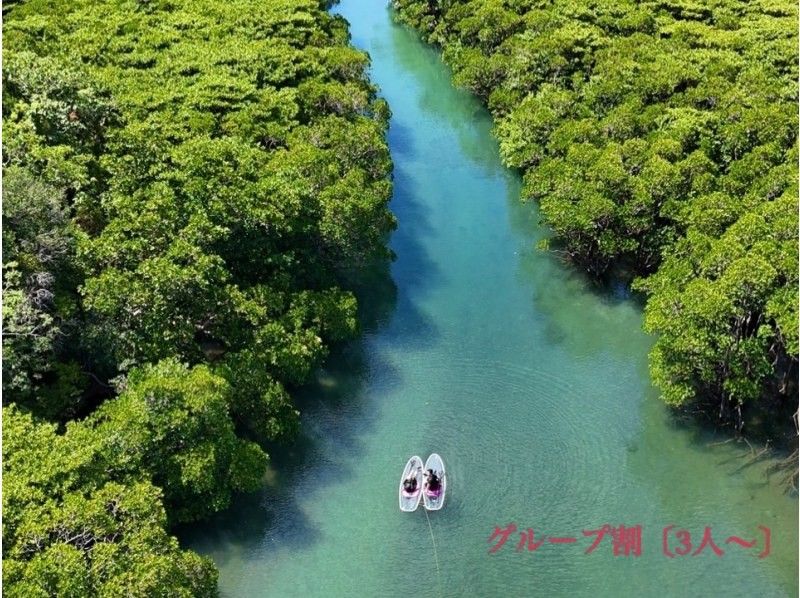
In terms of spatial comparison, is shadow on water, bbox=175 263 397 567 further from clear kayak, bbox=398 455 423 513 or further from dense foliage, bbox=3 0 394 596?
clear kayak, bbox=398 455 423 513

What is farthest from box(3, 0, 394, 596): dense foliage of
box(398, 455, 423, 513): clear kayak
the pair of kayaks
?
the pair of kayaks

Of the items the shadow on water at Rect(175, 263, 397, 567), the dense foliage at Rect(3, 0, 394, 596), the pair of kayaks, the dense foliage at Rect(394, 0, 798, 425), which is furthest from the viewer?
the dense foliage at Rect(394, 0, 798, 425)

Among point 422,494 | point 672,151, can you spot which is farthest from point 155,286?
point 672,151

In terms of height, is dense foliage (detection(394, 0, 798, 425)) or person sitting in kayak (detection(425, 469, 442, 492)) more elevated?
dense foliage (detection(394, 0, 798, 425))

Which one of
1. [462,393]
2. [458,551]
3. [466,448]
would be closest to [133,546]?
[458,551]

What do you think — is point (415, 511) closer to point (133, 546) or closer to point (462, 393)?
point (462, 393)
